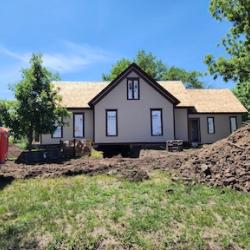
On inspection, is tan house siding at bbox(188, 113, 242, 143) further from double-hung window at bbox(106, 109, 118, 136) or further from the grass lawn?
the grass lawn

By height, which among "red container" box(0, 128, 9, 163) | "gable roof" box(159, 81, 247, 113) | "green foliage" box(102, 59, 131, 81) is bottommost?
"red container" box(0, 128, 9, 163)

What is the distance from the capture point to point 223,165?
11703 millimetres

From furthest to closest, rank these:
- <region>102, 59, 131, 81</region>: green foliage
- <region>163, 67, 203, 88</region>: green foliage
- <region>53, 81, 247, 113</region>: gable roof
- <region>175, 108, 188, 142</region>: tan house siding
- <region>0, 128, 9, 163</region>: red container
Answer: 1. <region>163, 67, 203, 88</region>: green foliage
2. <region>102, 59, 131, 81</region>: green foliage
3. <region>53, 81, 247, 113</region>: gable roof
4. <region>175, 108, 188, 142</region>: tan house siding
5. <region>0, 128, 9, 163</region>: red container

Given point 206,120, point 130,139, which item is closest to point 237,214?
point 130,139

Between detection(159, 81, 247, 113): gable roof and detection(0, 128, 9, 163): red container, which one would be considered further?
detection(159, 81, 247, 113): gable roof

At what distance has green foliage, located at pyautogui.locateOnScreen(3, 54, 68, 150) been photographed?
2073 centimetres

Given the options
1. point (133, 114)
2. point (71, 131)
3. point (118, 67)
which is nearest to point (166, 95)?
point (133, 114)

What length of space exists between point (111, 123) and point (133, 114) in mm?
1666

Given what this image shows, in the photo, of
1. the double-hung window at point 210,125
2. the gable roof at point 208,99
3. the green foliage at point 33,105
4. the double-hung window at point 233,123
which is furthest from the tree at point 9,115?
the double-hung window at point 233,123

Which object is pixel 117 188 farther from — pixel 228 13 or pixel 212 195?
pixel 228 13

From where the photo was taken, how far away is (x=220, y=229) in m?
8.05

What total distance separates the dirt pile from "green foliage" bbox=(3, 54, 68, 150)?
394 inches

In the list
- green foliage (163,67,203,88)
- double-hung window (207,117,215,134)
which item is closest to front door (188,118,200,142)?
double-hung window (207,117,215,134)

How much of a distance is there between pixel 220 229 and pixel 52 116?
584 inches
